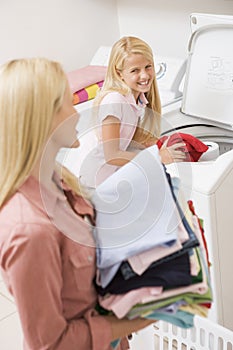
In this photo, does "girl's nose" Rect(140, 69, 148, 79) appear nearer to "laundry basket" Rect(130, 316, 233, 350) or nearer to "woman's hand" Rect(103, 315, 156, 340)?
"laundry basket" Rect(130, 316, 233, 350)

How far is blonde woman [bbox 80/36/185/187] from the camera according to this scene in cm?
145

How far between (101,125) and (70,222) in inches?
22.8

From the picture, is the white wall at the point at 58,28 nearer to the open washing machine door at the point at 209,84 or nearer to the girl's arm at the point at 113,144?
the open washing machine door at the point at 209,84

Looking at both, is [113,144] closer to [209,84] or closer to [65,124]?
[65,124]

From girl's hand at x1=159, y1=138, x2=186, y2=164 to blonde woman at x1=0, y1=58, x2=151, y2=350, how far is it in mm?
686

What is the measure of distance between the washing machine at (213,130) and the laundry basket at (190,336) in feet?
0.34

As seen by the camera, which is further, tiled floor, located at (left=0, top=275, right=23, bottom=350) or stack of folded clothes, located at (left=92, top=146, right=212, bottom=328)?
tiled floor, located at (left=0, top=275, right=23, bottom=350)

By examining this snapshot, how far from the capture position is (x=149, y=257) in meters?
→ 1.08

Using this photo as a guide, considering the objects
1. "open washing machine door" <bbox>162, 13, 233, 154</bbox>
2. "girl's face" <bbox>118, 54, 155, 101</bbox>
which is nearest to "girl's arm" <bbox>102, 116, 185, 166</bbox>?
"girl's face" <bbox>118, 54, 155, 101</bbox>

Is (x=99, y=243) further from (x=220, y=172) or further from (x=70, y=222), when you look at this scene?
(x=220, y=172)

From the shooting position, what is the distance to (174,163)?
190cm

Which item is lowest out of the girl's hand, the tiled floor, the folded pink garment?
the tiled floor

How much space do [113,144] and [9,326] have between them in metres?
1.53

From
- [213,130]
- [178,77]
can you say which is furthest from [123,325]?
[178,77]
